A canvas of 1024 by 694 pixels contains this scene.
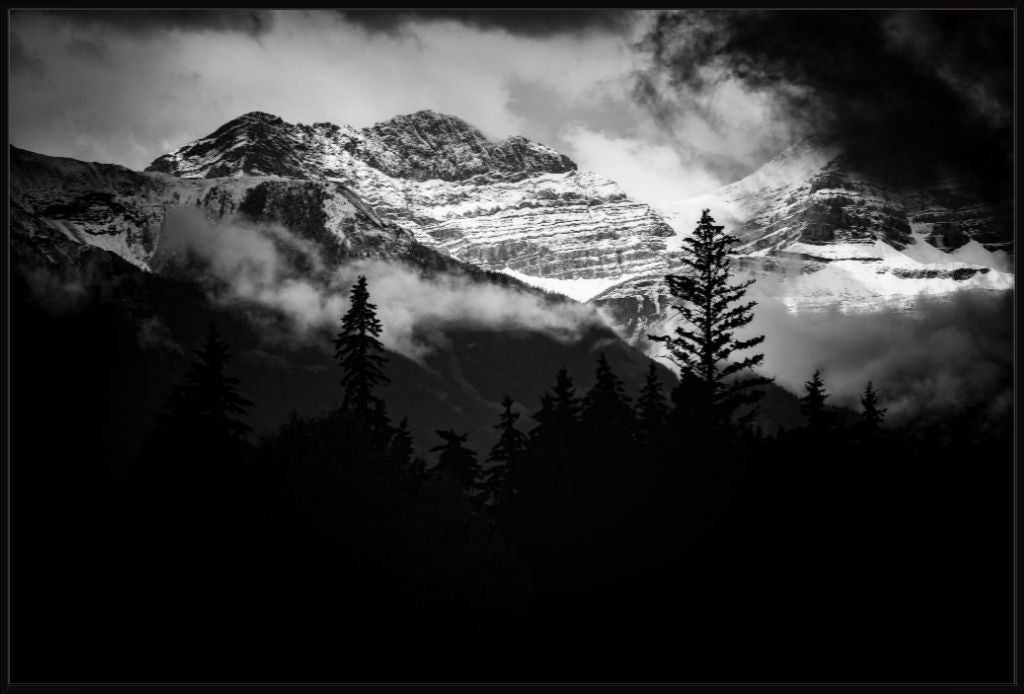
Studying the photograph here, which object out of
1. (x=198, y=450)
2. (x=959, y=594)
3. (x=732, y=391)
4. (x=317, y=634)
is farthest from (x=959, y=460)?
(x=198, y=450)

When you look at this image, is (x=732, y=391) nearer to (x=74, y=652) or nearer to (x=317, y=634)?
(x=317, y=634)

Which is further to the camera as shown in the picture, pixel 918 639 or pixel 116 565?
pixel 918 639

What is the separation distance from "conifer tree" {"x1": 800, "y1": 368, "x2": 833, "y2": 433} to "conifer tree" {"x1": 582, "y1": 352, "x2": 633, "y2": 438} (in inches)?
334

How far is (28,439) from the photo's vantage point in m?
39.2

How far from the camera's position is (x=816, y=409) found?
53.5 meters

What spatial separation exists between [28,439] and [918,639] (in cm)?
3133

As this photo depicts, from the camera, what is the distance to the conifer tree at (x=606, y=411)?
48594 millimetres

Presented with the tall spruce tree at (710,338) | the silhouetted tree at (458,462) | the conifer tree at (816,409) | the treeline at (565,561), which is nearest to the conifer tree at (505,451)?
the silhouetted tree at (458,462)

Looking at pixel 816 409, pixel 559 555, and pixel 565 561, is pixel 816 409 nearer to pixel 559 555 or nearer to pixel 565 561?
pixel 559 555

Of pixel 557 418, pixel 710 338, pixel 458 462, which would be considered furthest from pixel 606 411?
pixel 458 462

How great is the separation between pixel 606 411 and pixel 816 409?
11.2 meters

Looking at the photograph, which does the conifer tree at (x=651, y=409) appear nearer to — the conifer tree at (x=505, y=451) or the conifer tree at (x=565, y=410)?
the conifer tree at (x=565, y=410)

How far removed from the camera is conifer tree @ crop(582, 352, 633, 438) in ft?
159

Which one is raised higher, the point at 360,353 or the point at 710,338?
the point at 360,353
